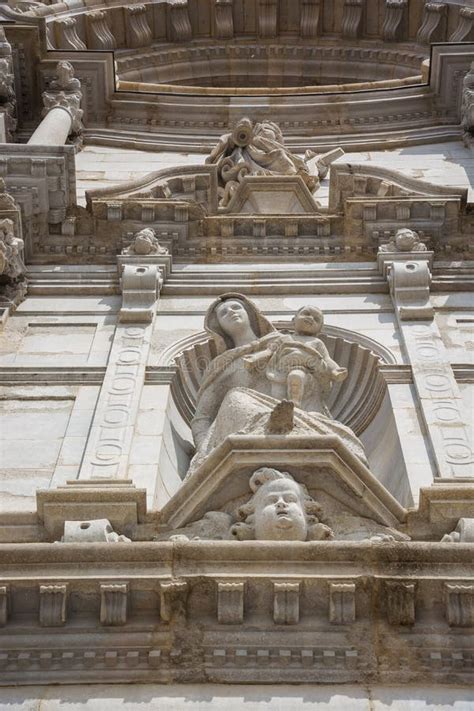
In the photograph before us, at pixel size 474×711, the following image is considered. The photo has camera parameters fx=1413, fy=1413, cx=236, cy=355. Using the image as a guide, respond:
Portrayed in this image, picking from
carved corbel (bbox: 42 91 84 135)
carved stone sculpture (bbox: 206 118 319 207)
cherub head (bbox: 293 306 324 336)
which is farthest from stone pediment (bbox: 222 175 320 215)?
cherub head (bbox: 293 306 324 336)

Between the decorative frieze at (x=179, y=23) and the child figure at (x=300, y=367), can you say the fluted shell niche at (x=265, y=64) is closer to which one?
the decorative frieze at (x=179, y=23)

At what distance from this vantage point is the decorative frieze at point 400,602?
927cm

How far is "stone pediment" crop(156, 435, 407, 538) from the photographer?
433 inches

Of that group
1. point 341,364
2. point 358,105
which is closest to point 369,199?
point 341,364

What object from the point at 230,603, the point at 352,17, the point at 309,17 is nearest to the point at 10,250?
the point at 230,603

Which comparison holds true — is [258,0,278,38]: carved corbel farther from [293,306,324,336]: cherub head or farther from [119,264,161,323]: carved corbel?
[293,306,324,336]: cherub head

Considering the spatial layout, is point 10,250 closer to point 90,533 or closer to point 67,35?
point 90,533

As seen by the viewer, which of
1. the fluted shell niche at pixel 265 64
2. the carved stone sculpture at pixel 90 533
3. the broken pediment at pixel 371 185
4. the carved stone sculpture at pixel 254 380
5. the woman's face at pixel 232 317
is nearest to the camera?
the carved stone sculpture at pixel 90 533

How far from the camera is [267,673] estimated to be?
8992mm

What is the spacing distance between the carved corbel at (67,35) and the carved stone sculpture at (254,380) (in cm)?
1837

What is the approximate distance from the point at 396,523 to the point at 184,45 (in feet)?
79.7

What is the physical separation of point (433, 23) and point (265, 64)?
3.99 m

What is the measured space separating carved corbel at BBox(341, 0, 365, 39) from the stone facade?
6406 mm

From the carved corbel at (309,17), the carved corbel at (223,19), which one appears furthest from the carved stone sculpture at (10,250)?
the carved corbel at (309,17)
